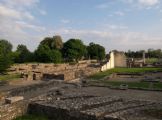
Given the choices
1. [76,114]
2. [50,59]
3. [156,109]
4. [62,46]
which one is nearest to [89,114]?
[76,114]

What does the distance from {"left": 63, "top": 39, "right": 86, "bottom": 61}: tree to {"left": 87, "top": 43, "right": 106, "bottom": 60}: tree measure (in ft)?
33.7

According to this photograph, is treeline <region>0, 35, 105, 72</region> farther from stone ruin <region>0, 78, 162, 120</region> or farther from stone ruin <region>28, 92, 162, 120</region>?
stone ruin <region>28, 92, 162, 120</region>

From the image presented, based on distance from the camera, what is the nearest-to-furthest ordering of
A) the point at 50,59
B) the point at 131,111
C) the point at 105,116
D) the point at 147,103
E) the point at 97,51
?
the point at 105,116 → the point at 131,111 → the point at 147,103 → the point at 50,59 → the point at 97,51

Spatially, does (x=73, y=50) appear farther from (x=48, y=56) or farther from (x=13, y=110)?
(x=13, y=110)

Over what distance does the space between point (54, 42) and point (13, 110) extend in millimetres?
55997

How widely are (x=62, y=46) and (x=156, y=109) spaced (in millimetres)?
56892

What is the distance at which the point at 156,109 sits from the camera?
34.2 ft

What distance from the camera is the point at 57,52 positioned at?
51500 mm

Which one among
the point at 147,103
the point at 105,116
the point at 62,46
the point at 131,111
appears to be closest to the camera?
the point at 105,116

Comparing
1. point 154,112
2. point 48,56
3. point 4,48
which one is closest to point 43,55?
point 48,56

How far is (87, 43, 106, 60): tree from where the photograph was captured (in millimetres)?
73194

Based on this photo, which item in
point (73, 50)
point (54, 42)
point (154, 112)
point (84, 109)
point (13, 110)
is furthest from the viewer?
point (54, 42)

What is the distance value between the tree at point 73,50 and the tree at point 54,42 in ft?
10.7

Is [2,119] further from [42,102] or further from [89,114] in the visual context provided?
[89,114]
